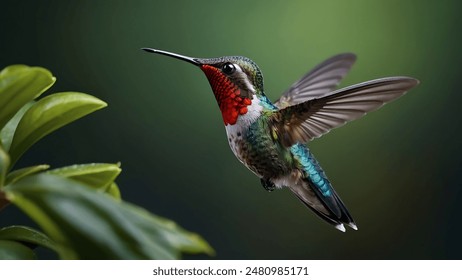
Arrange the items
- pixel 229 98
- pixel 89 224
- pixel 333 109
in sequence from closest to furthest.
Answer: pixel 89 224, pixel 333 109, pixel 229 98

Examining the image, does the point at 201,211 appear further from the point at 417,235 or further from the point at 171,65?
the point at 417,235

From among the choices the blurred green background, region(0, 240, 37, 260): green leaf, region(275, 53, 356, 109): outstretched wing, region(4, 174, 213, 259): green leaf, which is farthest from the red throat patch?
the blurred green background

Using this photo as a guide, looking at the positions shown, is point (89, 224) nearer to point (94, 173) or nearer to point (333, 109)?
point (94, 173)

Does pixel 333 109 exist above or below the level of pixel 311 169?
above

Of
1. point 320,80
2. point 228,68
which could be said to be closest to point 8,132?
point 228,68

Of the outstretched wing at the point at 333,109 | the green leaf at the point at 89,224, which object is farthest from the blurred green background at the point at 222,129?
the green leaf at the point at 89,224

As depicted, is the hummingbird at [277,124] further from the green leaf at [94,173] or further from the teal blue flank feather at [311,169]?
the green leaf at [94,173]
